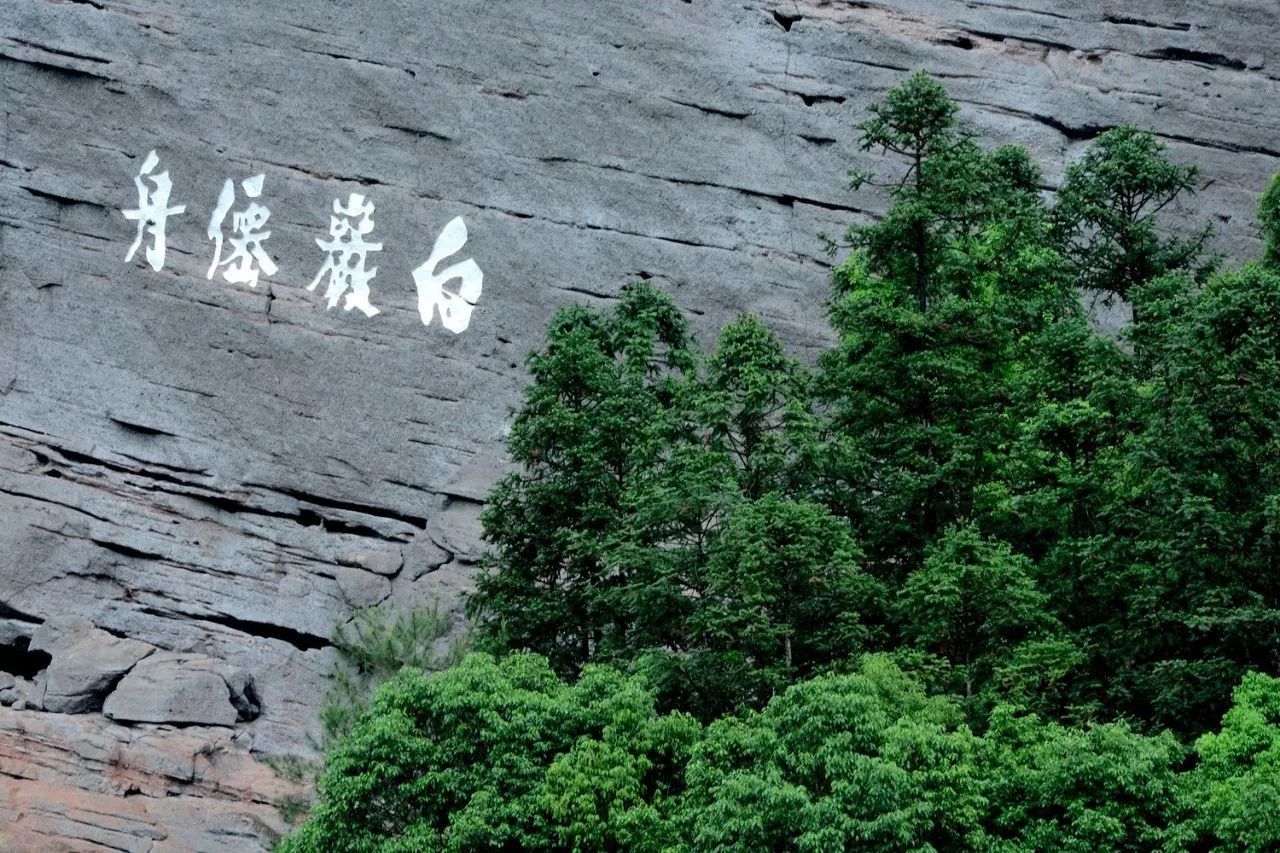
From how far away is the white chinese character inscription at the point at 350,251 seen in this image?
17.7 meters

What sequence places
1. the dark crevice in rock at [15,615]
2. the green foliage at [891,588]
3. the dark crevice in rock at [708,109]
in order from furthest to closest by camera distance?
1. the dark crevice in rock at [708,109]
2. the dark crevice in rock at [15,615]
3. the green foliage at [891,588]

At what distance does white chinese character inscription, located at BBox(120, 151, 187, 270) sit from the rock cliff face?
4.5 inches

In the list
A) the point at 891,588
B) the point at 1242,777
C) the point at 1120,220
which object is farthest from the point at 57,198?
the point at 1242,777

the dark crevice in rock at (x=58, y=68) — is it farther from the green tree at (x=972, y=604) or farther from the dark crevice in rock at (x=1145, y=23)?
the dark crevice in rock at (x=1145, y=23)

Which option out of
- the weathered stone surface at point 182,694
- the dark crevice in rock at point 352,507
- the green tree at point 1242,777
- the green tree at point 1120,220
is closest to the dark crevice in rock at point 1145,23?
the green tree at point 1120,220

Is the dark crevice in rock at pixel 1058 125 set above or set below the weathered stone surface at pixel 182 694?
above

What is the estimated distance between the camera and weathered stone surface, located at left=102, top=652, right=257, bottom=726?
15.1 m

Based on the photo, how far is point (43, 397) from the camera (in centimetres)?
1708

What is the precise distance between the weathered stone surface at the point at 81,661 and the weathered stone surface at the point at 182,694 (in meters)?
0.14

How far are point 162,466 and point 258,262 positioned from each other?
2.54m

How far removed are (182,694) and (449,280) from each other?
538cm

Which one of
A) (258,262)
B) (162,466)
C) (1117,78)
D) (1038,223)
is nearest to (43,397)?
(162,466)

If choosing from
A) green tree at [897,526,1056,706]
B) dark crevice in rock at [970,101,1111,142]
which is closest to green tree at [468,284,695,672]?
green tree at [897,526,1056,706]

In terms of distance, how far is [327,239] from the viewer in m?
A: 18.0
